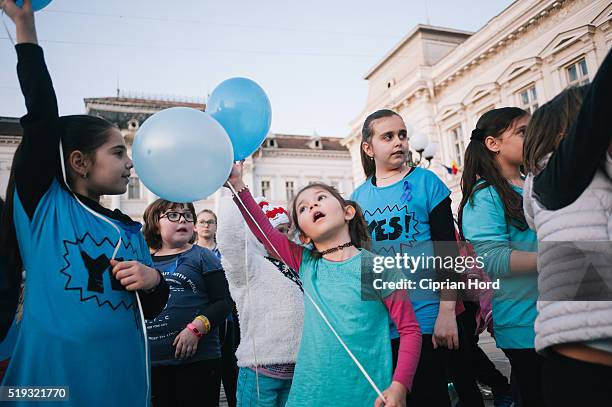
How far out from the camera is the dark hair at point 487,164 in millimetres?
2179

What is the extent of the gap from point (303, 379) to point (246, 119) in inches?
61.0

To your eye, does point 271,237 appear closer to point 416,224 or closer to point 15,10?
point 416,224

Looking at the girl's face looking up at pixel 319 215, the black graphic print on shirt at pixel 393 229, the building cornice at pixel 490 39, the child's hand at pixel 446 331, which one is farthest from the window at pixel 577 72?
the girl's face looking up at pixel 319 215

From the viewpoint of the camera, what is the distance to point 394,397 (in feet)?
5.16

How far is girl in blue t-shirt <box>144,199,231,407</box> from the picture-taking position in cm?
264

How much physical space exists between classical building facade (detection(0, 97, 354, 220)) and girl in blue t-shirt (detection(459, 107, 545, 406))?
81.5 feet

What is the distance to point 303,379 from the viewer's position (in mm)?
1787

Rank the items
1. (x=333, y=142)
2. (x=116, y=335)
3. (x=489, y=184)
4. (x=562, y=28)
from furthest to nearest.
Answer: (x=333, y=142) < (x=562, y=28) < (x=489, y=184) < (x=116, y=335)

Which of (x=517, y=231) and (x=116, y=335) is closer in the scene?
(x=116, y=335)

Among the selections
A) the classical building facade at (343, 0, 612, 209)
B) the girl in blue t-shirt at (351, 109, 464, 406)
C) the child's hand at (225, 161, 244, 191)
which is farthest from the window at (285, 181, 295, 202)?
the child's hand at (225, 161, 244, 191)

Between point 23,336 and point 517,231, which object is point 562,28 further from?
point 23,336

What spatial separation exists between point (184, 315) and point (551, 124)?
234 centimetres

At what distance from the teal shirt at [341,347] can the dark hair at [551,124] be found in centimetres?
78

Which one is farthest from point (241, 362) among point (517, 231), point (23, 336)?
point (517, 231)
